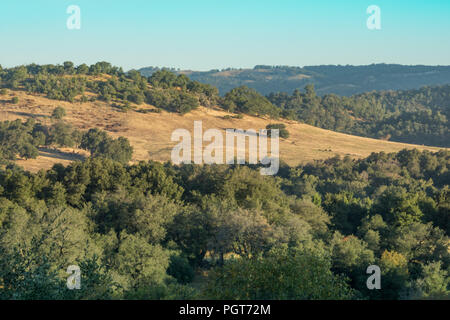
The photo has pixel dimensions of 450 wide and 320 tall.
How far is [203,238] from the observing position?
34062 mm

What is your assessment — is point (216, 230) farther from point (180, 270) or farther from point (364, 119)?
point (364, 119)

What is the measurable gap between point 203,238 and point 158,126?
6120cm

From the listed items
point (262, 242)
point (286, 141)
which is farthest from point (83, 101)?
point (262, 242)

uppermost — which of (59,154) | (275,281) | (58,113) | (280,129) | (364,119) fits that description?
(58,113)

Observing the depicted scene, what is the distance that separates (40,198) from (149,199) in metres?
9.14

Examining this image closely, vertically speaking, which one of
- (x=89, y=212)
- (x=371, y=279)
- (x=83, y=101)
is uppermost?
(x=83, y=101)

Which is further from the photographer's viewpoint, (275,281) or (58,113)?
(58,113)

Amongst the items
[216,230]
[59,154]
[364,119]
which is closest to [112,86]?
[59,154]

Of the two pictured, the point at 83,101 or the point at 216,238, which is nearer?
the point at 216,238

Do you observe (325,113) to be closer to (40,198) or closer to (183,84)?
(183,84)

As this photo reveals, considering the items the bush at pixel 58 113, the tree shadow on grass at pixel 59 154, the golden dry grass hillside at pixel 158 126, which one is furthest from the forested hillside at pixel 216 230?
the bush at pixel 58 113

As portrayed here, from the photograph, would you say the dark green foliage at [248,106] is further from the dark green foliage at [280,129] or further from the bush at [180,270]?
the bush at [180,270]

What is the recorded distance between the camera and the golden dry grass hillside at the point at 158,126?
3250 inches
